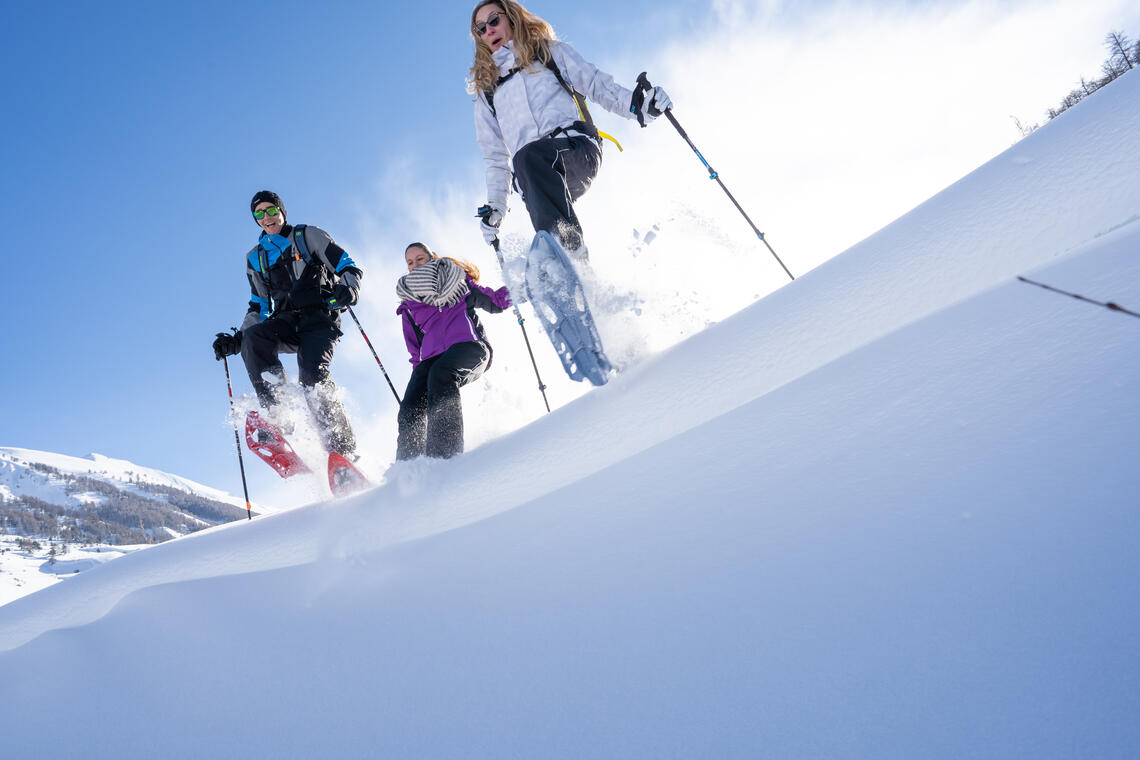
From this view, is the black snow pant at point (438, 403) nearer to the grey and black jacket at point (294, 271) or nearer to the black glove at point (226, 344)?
the grey and black jacket at point (294, 271)

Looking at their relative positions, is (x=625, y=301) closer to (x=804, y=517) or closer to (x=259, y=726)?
(x=804, y=517)

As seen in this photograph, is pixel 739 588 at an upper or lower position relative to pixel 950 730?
upper

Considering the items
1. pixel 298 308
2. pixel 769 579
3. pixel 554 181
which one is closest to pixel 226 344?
pixel 298 308

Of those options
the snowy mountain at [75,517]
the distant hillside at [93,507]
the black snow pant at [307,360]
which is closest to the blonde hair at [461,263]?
the black snow pant at [307,360]

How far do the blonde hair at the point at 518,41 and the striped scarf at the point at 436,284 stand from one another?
1.14 meters

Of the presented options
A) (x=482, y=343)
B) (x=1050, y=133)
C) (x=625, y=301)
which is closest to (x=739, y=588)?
(x=625, y=301)

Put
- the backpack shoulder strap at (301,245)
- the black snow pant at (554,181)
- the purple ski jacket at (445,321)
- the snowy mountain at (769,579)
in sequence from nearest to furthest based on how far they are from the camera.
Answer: the snowy mountain at (769,579), the black snow pant at (554,181), the purple ski jacket at (445,321), the backpack shoulder strap at (301,245)

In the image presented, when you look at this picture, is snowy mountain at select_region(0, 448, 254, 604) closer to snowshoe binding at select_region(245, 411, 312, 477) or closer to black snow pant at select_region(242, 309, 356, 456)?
snowshoe binding at select_region(245, 411, 312, 477)

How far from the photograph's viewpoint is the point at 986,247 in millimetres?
1647

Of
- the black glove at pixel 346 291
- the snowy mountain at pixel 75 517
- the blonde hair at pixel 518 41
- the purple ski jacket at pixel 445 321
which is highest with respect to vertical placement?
the snowy mountain at pixel 75 517

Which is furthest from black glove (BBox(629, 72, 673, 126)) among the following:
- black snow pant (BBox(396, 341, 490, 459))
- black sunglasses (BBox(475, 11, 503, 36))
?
black snow pant (BBox(396, 341, 490, 459))

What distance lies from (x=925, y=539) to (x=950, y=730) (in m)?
0.26

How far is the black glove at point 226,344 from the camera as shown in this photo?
13.9 ft

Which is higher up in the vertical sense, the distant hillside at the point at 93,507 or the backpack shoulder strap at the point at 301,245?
the distant hillside at the point at 93,507
